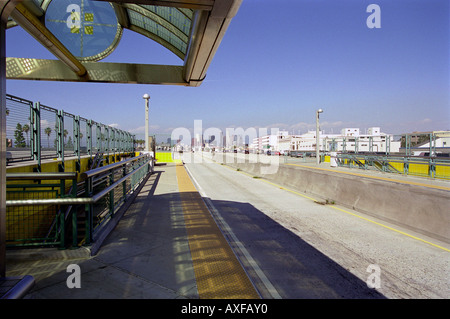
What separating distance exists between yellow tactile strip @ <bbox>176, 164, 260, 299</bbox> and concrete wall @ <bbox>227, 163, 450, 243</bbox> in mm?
4539

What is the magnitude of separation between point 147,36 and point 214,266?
8282mm

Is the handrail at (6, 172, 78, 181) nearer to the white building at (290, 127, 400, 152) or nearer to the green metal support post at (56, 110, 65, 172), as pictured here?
the green metal support post at (56, 110, 65, 172)

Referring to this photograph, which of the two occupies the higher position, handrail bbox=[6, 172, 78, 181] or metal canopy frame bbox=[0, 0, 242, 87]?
metal canopy frame bbox=[0, 0, 242, 87]

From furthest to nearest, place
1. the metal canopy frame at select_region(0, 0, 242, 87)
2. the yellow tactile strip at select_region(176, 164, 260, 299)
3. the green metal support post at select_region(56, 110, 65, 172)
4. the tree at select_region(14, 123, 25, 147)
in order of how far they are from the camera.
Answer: the green metal support post at select_region(56, 110, 65, 172)
the tree at select_region(14, 123, 25, 147)
the metal canopy frame at select_region(0, 0, 242, 87)
the yellow tactile strip at select_region(176, 164, 260, 299)

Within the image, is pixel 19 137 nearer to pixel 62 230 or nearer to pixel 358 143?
pixel 62 230

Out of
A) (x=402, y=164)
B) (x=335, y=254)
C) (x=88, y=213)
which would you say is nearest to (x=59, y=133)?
(x=88, y=213)

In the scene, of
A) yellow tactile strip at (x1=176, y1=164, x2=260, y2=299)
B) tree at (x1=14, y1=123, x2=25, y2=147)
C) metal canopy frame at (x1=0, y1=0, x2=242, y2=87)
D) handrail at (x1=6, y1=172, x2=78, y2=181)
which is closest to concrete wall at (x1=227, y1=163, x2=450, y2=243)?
yellow tactile strip at (x1=176, y1=164, x2=260, y2=299)

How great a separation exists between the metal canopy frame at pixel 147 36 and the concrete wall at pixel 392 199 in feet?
18.5

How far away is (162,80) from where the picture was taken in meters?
8.27

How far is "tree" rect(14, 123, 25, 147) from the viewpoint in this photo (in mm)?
5889

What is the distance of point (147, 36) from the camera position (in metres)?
9.04

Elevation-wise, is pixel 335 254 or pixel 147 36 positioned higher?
pixel 147 36

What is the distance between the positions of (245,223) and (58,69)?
6985mm
